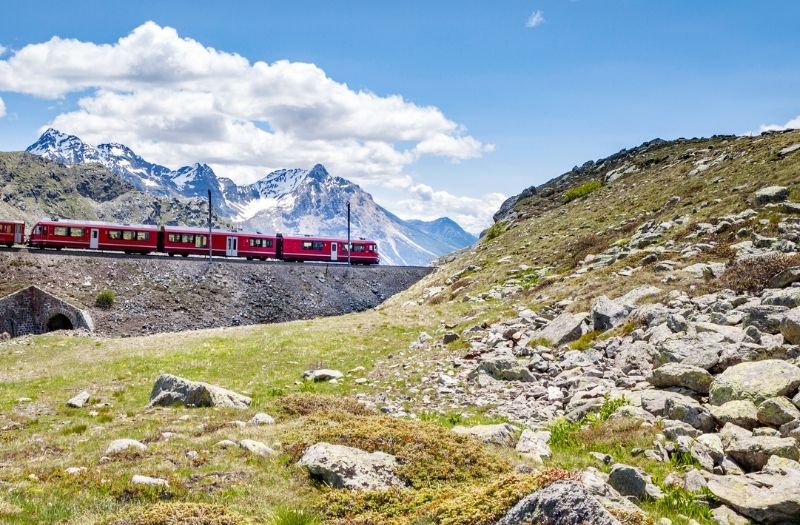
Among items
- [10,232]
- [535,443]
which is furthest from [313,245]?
[535,443]

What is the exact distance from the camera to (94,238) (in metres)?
69.5

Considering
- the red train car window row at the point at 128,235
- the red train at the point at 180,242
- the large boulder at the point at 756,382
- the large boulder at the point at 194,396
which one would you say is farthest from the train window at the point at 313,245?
the large boulder at the point at 756,382

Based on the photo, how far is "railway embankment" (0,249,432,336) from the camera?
195 feet

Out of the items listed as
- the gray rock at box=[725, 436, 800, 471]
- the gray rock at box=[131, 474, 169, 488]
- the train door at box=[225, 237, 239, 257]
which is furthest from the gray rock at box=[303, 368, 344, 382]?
the train door at box=[225, 237, 239, 257]

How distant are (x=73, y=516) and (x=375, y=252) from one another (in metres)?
81.3

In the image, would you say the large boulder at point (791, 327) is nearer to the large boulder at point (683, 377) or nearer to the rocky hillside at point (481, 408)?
the rocky hillside at point (481, 408)

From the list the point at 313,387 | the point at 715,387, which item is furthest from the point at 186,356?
the point at 715,387

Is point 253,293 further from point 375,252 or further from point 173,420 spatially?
point 173,420

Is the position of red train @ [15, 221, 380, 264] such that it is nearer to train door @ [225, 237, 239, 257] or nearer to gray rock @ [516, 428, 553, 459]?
train door @ [225, 237, 239, 257]

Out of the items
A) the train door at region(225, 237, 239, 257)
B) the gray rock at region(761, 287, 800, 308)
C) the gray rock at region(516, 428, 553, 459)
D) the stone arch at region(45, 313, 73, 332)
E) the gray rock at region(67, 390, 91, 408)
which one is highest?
the train door at region(225, 237, 239, 257)

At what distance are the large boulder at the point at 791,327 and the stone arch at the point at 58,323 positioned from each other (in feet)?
202

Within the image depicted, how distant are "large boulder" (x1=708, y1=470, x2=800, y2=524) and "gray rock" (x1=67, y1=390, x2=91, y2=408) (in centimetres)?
2070

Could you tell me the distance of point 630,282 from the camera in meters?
29.5

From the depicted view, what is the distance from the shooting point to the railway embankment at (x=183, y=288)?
195 feet
